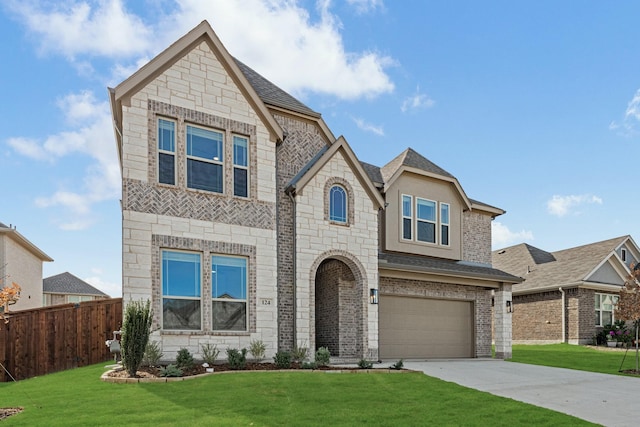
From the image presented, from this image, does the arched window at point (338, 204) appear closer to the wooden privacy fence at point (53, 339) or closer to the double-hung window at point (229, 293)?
the double-hung window at point (229, 293)

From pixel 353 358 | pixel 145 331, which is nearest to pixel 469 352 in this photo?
pixel 353 358

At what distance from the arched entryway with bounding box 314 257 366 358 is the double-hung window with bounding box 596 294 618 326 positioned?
20.5 m

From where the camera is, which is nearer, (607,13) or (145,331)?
(145,331)

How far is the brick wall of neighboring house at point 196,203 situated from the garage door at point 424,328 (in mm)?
5652

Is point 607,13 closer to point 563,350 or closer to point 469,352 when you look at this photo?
point 469,352

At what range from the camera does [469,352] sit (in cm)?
2138

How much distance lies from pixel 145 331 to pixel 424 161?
46.6 feet

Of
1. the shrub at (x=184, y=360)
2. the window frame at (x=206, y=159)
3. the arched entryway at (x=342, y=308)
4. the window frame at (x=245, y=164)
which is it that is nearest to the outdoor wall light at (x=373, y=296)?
the arched entryway at (x=342, y=308)

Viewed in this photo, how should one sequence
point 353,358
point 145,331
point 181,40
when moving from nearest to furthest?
point 145,331 → point 181,40 → point 353,358

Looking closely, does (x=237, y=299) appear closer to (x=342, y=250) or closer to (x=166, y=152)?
(x=342, y=250)

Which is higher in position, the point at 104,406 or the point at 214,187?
the point at 214,187

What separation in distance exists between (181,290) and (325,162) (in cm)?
593

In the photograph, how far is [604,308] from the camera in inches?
1231

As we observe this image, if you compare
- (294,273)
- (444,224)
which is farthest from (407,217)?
(294,273)
